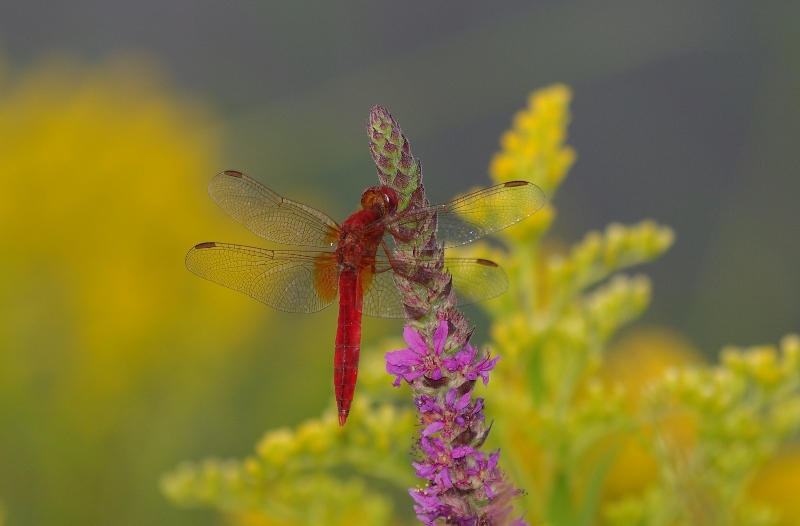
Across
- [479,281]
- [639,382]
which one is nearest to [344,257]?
[479,281]

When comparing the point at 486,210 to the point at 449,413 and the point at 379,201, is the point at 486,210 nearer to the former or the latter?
the point at 379,201

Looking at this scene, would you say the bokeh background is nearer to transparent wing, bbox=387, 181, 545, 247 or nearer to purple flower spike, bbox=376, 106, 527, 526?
transparent wing, bbox=387, 181, 545, 247

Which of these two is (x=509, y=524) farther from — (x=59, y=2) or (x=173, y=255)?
(x=59, y=2)

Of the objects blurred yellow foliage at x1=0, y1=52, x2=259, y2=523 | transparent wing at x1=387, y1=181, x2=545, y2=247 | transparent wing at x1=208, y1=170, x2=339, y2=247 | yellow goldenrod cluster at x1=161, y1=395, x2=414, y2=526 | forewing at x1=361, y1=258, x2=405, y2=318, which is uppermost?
blurred yellow foliage at x1=0, y1=52, x2=259, y2=523

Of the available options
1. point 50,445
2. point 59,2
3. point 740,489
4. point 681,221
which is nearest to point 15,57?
point 59,2

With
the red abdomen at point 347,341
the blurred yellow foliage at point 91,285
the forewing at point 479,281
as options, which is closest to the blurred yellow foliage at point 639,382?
the forewing at point 479,281

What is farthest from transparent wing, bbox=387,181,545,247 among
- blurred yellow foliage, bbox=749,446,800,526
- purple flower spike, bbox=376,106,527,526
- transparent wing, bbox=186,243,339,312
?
blurred yellow foliage, bbox=749,446,800,526

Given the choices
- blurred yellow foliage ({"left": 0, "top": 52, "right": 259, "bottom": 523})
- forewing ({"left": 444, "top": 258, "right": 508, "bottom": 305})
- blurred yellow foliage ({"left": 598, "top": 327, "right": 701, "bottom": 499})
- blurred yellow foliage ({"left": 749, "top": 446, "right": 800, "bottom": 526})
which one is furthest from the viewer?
blurred yellow foliage ({"left": 0, "top": 52, "right": 259, "bottom": 523})

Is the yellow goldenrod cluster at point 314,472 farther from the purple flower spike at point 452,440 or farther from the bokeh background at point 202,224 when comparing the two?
the bokeh background at point 202,224
